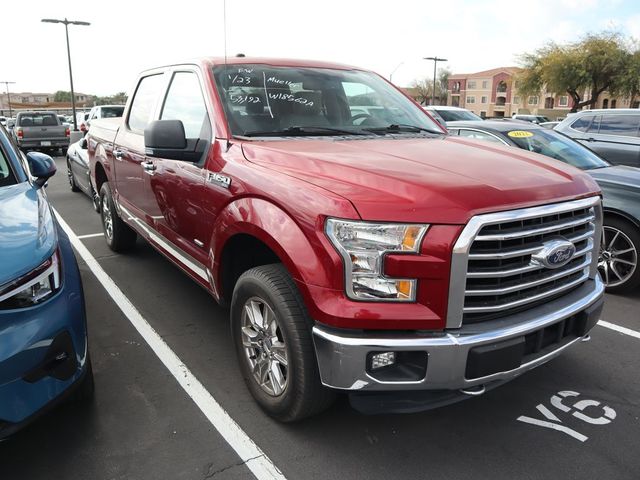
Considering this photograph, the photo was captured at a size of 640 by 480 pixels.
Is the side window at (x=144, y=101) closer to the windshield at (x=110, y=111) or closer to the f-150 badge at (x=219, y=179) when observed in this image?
the f-150 badge at (x=219, y=179)

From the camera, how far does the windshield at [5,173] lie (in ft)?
10.3

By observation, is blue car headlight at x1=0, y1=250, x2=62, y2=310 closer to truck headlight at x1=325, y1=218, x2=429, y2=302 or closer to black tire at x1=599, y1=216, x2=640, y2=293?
truck headlight at x1=325, y1=218, x2=429, y2=302

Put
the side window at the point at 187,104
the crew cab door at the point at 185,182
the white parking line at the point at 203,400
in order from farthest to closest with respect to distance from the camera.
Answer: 1. the side window at the point at 187,104
2. the crew cab door at the point at 185,182
3. the white parking line at the point at 203,400

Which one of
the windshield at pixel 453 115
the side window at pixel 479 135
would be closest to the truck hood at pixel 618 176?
the side window at pixel 479 135

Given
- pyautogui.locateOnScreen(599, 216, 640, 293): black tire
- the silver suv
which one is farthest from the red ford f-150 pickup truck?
the silver suv

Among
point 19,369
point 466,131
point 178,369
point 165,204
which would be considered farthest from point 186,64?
point 466,131

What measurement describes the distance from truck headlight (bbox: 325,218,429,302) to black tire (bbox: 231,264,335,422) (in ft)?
1.15

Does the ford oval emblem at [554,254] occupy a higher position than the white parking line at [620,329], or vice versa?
the ford oval emblem at [554,254]

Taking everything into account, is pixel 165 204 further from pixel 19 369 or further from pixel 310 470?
pixel 310 470

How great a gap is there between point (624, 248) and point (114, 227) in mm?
5150

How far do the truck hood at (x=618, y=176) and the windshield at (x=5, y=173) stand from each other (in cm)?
483

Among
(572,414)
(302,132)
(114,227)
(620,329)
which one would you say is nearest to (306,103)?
(302,132)

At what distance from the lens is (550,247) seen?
92.9 inches

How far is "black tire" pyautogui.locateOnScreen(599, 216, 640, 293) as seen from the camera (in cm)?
462
